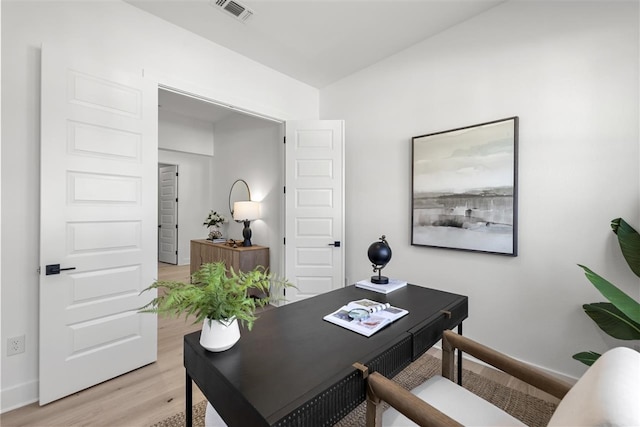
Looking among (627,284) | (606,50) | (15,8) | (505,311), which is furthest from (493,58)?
(15,8)

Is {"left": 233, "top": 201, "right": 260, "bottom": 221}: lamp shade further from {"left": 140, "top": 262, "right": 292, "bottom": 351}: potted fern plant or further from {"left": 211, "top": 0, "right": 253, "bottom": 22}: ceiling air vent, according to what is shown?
{"left": 140, "top": 262, "right": 292, "bottom": 351}: potted fern plant

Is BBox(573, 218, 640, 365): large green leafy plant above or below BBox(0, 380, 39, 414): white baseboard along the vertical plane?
above

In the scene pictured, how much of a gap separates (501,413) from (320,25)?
2.95 meters

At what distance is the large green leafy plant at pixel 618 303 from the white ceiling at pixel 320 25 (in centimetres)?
196

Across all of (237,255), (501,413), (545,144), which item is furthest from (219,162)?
(501,413)

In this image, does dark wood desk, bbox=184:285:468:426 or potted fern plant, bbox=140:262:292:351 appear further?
potted fern plant, bbox=140:262:292:351

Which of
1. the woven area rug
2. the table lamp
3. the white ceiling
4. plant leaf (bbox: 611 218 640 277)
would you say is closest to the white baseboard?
the woven area rug

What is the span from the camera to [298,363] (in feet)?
3.27

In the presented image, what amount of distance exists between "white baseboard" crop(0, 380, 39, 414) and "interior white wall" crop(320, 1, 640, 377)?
119 inches

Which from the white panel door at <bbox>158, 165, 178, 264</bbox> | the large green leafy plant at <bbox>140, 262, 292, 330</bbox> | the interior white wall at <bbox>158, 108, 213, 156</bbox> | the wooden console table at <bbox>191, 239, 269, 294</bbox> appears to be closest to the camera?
the large green leafy plant at <bbox>140, 262, 292, 330</bbox>

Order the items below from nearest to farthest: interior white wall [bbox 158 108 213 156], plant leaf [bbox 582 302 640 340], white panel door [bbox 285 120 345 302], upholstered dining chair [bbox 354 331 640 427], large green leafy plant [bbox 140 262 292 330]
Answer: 1. upholstered dining chair [bbox 354 331 640 427]
2. large green leafy plant [bbox 140 262 292 330]
3. plant leaf [bbox 582 302 640 340]
4. white panel door [bbox 285 120 345 302]
5. interior white wall [bbox 158 108 213 156]

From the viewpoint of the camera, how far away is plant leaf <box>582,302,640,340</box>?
1.55 metres

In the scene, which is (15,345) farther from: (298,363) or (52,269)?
(298,363)

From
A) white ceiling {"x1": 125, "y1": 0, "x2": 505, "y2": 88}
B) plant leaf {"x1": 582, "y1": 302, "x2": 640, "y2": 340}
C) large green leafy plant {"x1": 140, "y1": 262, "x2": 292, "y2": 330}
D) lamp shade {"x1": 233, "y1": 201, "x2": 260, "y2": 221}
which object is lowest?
plant leaf {"x1": 582, "y1": 302, "x2": 640, "y2": 340}
